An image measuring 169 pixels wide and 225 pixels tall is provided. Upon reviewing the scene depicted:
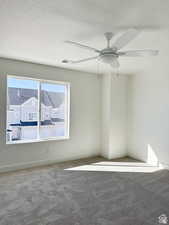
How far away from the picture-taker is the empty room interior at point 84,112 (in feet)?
6.55

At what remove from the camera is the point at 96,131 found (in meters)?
4.91

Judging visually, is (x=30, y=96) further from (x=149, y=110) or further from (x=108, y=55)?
(x=149, y=110)

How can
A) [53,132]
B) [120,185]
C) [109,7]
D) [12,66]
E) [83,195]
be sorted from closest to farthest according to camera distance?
[109,7], [83,195], [120,185], [12,66], [53,132]

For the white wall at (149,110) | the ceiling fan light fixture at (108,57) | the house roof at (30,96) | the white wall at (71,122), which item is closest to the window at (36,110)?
the house roof at (30,96)

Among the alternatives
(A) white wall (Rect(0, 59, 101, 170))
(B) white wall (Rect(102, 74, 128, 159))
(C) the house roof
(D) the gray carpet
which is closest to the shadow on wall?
(D) the gray carpet

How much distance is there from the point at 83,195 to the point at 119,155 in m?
2.42

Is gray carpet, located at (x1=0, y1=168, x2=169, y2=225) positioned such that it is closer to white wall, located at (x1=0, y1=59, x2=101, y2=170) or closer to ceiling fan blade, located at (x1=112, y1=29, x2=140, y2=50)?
white wall, located at (x1=0, y1=59, x2=101, y2=170)

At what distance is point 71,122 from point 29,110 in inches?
44.9

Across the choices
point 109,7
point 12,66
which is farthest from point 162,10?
point 12,66

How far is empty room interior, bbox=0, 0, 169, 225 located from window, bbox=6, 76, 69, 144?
23mm

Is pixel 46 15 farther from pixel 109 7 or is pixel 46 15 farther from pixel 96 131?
pixel 96 131

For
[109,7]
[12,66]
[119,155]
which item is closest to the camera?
[109,7]

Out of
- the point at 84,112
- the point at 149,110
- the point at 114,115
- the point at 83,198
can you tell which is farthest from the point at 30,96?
the point at 149,110

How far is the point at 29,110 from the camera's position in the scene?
395 centimetres
